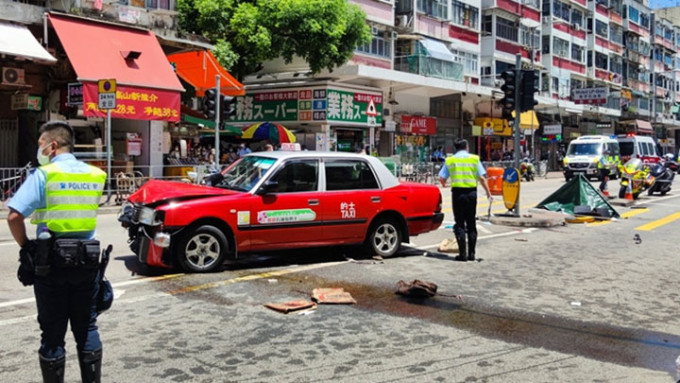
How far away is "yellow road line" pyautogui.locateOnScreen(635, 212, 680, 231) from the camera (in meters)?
14.6

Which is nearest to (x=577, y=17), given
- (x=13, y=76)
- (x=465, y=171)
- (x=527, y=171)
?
(x=527, y=171)

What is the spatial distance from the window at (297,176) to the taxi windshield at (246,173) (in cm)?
20

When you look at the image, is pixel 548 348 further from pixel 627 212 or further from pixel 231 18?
pixel 231 18

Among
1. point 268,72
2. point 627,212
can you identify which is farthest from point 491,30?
point 627,212

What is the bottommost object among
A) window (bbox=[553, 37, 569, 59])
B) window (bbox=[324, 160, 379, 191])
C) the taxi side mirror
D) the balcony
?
the taxi side mirror

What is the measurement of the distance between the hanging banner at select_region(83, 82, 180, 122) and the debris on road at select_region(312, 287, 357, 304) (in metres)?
13.0

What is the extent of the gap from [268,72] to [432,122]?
9.77m

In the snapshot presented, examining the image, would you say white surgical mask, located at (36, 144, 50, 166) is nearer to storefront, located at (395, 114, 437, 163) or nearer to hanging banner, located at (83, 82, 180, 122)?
hanging banner, located at (83, 82, 180, 122)

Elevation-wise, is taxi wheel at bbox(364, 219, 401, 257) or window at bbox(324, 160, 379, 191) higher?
window at bbox(324, 160, 379, 191)

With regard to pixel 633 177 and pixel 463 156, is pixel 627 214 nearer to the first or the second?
pixel 633 177

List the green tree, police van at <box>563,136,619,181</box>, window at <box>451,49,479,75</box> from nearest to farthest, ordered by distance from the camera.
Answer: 1. the green tree
2. police van at <box>563,136,619,181</box>
3. window at <box>451,49,479,75</box>

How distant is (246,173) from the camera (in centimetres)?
897

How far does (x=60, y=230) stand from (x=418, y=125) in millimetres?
32997

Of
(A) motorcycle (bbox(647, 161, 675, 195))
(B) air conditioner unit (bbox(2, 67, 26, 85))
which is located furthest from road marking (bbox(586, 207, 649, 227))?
(B) air conditioner unit (bbox(2, 67, 26, 85))
